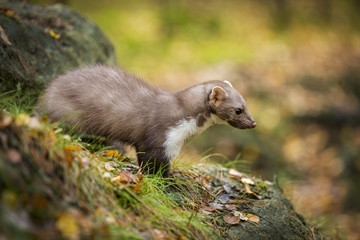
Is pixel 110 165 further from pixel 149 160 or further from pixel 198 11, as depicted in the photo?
pixel 198 11

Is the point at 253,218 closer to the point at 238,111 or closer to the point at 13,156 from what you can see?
the point at 238,111

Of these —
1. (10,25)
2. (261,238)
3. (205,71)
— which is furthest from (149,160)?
(205,71)

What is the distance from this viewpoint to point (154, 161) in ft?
17.4

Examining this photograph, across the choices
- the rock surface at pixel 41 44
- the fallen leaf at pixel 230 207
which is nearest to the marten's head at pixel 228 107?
the fallen leaf at pixel 230 207

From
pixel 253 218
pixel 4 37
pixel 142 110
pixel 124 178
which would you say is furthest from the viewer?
pixel 4 37

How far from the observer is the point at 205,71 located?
15.8m

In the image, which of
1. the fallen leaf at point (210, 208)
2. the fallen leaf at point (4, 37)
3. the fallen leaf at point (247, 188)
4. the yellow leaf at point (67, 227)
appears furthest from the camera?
the fallen leaf at point (4, 37)

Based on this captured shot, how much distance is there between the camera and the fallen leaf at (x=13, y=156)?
320cm

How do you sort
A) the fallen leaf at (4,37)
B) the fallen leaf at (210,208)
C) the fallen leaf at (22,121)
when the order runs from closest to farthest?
the fallen leaf at (22,121) → the fallen leaf at (210,208) → the fallen leaf at (4,37)

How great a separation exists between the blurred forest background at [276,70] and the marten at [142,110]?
2403 millimetres

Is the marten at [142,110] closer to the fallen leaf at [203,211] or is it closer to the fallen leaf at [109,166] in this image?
the fallen leaf at [109,166]

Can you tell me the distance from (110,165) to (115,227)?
1.39 m

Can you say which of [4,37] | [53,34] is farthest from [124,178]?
[53,34]

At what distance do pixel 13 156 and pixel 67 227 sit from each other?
0.70 metres
